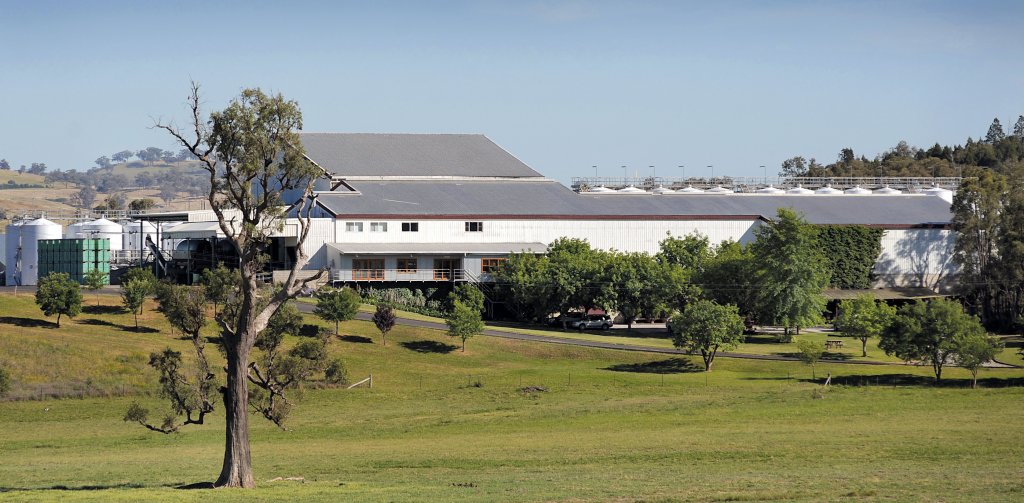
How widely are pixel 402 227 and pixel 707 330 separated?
3497 centimetres

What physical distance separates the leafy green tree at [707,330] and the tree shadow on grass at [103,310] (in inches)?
1409

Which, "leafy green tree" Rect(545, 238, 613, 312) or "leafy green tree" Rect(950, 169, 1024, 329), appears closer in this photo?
"leafy green tree" Rect(545, 238, 613, 312)

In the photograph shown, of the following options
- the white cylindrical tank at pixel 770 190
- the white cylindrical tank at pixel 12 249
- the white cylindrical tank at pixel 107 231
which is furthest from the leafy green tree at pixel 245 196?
the white cylindrical tank at pixel 770 190

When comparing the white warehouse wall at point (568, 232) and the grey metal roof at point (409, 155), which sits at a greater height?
the grey metal roof at point (409, 155)

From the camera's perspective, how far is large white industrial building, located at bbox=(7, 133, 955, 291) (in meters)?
102

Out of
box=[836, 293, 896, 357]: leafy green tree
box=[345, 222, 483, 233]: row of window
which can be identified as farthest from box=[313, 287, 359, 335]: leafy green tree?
box=[836, 293, 896, 357]: leafy green tree

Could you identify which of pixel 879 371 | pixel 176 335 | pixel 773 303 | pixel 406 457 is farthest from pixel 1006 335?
pixel 406 457

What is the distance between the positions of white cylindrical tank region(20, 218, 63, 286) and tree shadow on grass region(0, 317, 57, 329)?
1220 inches

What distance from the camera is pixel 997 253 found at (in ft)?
367

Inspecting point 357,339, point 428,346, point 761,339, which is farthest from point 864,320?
point 357,339

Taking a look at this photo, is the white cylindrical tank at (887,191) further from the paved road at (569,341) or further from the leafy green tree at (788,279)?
the paved road at (569,341)

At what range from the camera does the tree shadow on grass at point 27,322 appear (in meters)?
75.1

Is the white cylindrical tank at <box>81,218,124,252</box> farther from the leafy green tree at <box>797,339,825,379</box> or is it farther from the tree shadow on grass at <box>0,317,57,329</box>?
the leafy green tree at <box>797,339,825,379</box>

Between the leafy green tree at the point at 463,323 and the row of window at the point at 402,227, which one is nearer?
the leafy green tree at the point at 463,323
